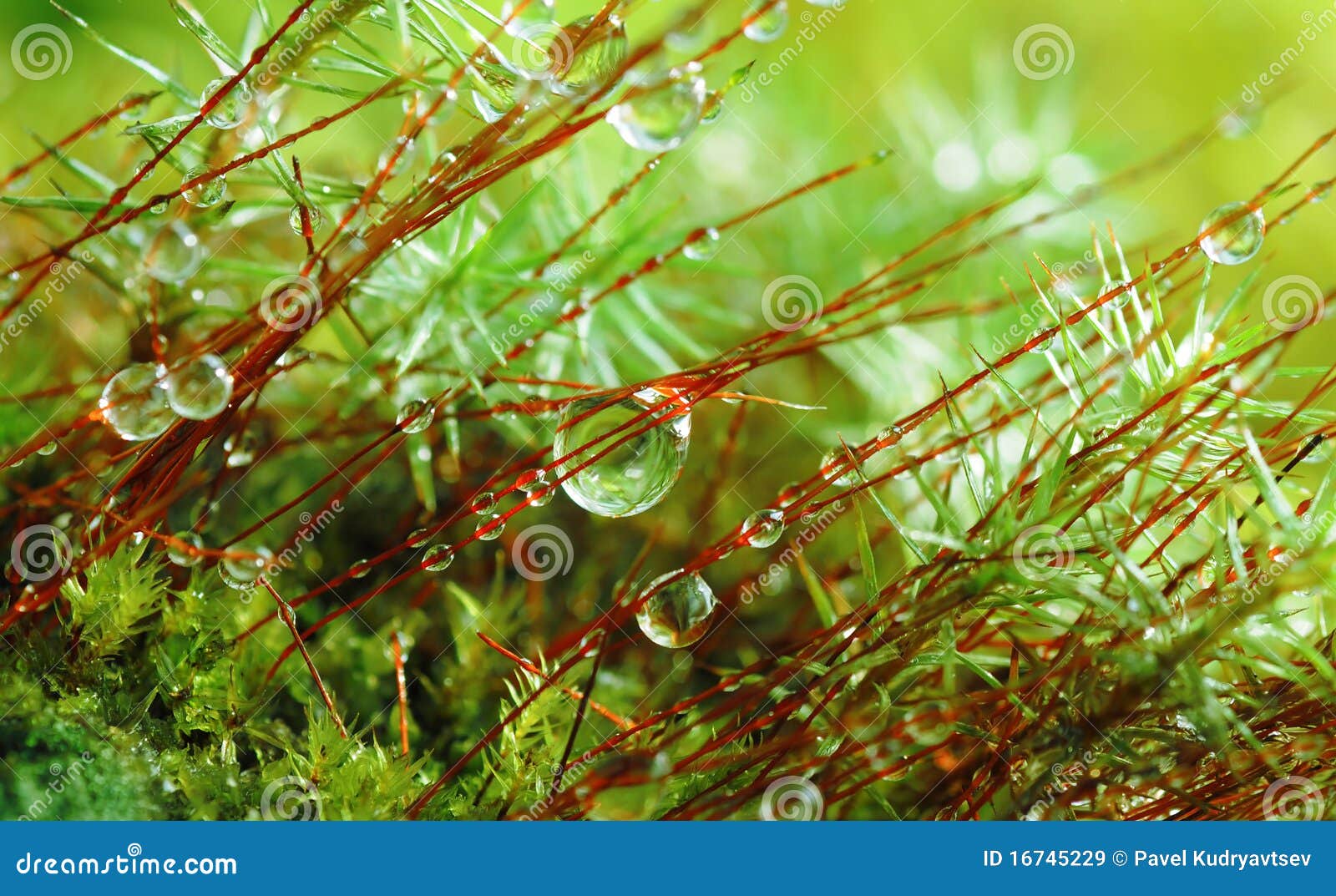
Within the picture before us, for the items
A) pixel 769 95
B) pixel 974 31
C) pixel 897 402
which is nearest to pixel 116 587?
pixel 897 402

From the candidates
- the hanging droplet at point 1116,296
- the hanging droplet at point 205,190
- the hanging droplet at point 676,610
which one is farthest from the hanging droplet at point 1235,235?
the hanging droplet at point 205,190

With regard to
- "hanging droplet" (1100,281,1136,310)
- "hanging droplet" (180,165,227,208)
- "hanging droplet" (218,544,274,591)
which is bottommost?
"hanging droplet" (218,544,274,591)

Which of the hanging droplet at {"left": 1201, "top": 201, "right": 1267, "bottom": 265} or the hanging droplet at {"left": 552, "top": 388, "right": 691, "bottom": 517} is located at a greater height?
the hanging droplet at {"left": 1201, "top": 201, "right": 1267, "bottom": 265}

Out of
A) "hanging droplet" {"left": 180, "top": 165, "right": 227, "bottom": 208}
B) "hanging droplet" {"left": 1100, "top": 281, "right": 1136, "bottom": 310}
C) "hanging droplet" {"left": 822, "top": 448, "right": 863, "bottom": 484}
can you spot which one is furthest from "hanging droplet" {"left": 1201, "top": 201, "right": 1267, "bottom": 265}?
"hanging droplet" {"left": 180, "top": 165, "right": 227, "bottom": 208}

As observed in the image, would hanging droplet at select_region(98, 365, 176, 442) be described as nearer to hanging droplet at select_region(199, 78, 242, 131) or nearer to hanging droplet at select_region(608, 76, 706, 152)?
hanging droplet at select_region(199, 78, 242, 131)

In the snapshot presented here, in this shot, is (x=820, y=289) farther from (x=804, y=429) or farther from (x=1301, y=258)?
(x=1301, y=258)
